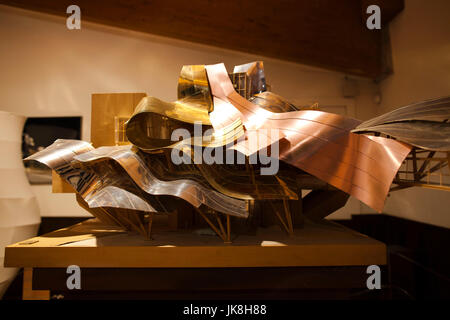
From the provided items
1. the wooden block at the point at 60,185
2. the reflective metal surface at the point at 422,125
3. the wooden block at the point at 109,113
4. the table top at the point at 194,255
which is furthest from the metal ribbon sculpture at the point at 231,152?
the wooden block at the point at 109,113

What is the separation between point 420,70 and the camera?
3992mm

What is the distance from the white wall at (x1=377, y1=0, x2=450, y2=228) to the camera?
356cm

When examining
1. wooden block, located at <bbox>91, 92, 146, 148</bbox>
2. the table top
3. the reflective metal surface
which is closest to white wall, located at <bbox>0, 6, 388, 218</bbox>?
wooden block, located at <bbox>91, 92, 146, 148</bbox>

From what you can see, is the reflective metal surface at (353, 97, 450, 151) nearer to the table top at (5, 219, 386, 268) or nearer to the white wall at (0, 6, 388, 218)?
the table top at (5, 219, 386, 268)

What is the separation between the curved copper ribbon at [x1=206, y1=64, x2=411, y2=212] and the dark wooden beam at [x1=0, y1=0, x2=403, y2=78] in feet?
7.19

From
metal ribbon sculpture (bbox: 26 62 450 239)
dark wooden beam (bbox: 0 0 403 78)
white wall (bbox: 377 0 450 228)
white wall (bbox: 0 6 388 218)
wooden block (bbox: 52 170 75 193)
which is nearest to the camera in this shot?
metal ribbon sculpture (bbox: 26 62 450 239)

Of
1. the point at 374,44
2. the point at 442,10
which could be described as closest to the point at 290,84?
the point at 374,44

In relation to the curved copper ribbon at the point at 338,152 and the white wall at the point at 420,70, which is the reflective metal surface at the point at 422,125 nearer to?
the curved copper ribbon at the point at 338,152

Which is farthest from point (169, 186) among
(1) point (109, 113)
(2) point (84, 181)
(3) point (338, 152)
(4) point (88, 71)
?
(4) point (88, 71)

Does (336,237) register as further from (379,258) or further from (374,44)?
(374,44)

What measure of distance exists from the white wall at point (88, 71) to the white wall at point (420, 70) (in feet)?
1.95

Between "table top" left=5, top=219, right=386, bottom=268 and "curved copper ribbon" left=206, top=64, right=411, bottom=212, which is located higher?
"curved copper ribbon" left=206, top=64, right=411, bottom=212

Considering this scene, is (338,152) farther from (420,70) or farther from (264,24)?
(264,24)

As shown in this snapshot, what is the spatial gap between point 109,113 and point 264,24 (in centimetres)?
270
